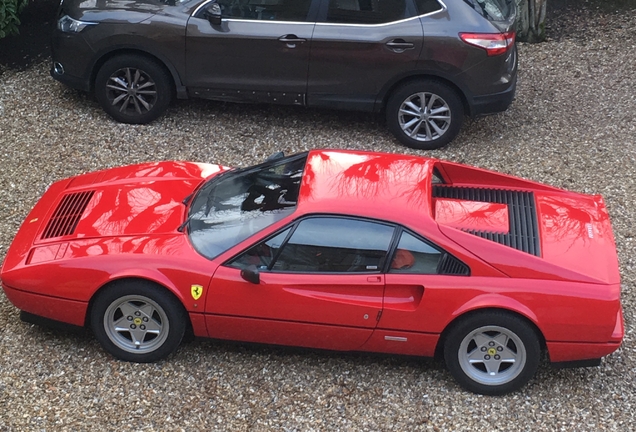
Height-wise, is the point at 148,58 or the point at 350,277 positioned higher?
the point at 148,58

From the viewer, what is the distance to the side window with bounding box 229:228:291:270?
486 cm

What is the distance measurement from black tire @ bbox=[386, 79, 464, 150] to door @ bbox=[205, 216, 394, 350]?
11.0 feet

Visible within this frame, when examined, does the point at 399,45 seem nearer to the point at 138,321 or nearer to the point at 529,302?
the point at 529,302

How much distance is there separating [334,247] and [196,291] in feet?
3.01

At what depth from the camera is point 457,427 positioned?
189 inches

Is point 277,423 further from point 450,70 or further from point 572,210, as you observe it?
point 450,70

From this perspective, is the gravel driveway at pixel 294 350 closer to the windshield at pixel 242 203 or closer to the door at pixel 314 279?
the door at pixel 314 279

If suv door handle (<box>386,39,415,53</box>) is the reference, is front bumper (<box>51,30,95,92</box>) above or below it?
below

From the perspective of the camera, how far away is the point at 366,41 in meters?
7.65

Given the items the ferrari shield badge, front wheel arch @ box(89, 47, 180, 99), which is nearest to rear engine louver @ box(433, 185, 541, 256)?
the ferrari shield badge

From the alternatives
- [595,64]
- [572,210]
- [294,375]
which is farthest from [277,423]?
[595,64]

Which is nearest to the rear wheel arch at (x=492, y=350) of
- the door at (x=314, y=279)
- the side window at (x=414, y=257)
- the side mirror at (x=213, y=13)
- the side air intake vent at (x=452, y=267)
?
the side air intake vent at (x=452, y=267)

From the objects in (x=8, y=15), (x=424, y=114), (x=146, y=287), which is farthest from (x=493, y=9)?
(x=8, y=15)

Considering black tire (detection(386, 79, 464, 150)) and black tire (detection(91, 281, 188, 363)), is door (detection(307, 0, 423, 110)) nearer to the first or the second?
black tire (detection(386, 79, 464, 150))
